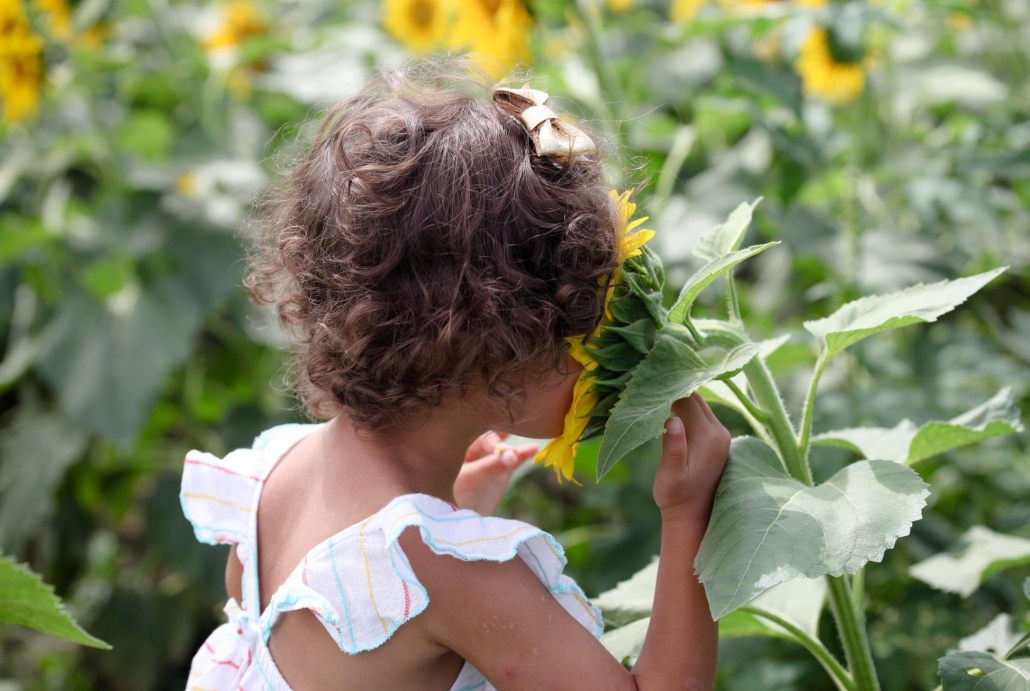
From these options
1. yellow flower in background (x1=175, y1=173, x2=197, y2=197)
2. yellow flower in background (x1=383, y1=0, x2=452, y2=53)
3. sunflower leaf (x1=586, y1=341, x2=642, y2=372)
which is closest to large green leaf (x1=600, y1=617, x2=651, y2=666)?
sunflower leaf (x1=586, y1=341, x2=642, y2=372)

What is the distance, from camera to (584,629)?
2.75ft

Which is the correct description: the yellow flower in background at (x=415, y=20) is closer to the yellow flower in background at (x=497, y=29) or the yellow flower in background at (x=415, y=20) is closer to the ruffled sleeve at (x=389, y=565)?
the yellow flower in background at (x=497, y=29)

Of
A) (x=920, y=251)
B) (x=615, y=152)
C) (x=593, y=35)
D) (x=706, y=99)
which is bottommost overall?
(x=920, y=251)

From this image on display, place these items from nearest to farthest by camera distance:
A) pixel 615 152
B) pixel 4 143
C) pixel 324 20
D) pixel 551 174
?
pixel 551 174
pixel 615 152
pixel 4 143
pixel 324 20

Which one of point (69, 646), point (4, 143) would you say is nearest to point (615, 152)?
point (69, 646)

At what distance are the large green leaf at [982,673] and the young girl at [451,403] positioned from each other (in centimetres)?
18

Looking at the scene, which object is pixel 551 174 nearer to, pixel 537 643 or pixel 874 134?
pixel 537 643

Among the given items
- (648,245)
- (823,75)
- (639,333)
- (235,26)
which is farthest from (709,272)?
(235,26)

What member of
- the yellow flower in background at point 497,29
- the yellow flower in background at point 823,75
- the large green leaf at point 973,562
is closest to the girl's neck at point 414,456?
the large green leaf at point 973,562

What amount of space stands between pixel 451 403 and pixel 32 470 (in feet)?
4.94

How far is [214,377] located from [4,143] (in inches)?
37.9

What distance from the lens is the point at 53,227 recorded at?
2.31m

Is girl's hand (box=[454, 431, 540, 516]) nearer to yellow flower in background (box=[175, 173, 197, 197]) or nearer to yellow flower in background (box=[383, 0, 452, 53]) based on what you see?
yellow flower in background (box=[175, 173, 197, 197])

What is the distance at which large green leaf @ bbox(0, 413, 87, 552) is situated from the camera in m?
2.04
